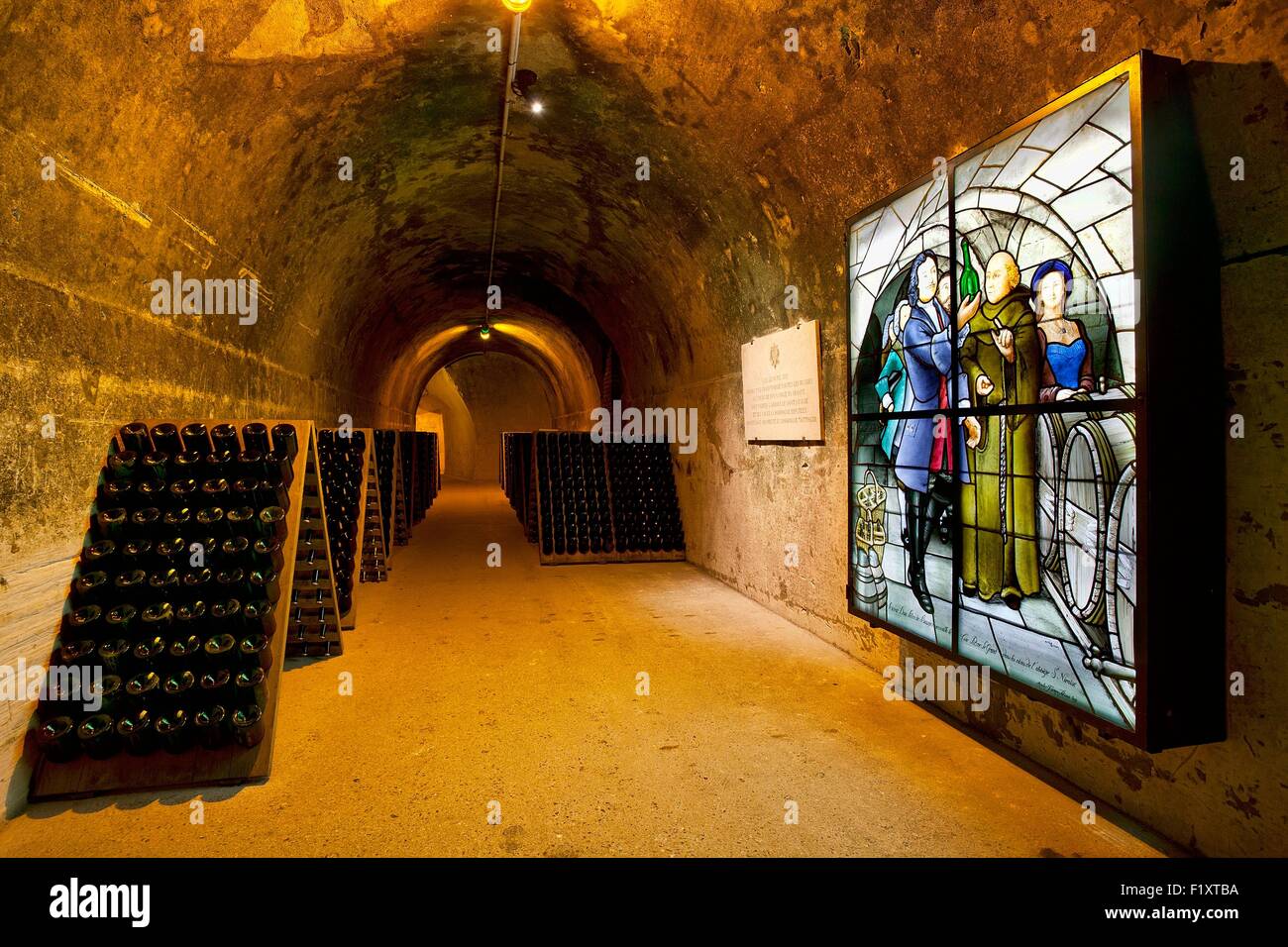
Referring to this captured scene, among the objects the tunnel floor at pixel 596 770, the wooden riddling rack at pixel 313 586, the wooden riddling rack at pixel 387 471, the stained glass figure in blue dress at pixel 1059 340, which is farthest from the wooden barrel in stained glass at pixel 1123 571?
the wooden riddling rack at pixel 387 471

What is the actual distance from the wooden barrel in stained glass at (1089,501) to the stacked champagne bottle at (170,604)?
118 inches

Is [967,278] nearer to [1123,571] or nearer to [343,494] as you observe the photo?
[1123,571]

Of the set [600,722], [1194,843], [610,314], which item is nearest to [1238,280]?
[1194,843]

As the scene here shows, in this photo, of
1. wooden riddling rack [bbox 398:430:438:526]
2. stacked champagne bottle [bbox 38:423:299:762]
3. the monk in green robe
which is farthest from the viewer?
wooden riddling rack [bbox 398:430:438:526]

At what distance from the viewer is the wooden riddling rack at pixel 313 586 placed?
395 cm

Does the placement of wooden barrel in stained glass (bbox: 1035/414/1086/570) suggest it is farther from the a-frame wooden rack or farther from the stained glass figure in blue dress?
the a-frame wooden rack

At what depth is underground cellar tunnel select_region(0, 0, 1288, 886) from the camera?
205 cm

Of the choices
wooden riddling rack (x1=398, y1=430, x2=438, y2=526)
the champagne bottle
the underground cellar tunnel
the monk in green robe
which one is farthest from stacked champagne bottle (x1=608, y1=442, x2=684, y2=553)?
the champagne bottle

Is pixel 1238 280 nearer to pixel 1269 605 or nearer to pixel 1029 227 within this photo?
pixel 1029 227

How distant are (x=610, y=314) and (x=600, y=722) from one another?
679 cm

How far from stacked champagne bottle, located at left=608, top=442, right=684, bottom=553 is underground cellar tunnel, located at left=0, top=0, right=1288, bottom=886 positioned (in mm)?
2159

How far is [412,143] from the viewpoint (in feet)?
17.7

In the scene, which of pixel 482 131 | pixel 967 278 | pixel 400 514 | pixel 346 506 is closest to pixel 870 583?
pixel 967 278

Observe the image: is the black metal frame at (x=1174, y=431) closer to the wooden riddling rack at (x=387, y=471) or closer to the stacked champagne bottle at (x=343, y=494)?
the stacked champagne bottle at (x=343, y=494)
